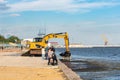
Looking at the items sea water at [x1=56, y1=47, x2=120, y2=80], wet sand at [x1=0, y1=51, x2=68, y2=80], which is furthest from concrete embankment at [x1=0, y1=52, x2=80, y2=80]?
sea water at [x1=56, y1=47, x2=120, y2=80]

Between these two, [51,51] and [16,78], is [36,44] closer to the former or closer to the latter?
[51,51]

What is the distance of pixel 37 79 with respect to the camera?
22.2 metres

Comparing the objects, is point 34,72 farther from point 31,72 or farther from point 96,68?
point 96,68

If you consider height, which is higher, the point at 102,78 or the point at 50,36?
the point at 50,36

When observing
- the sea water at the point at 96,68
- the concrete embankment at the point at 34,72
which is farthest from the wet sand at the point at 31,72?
the sea water at the point at 96,68

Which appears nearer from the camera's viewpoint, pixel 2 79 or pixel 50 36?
pixel 2 79

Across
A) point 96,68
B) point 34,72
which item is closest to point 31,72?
Result: point 34,72

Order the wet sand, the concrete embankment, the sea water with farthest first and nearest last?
the sea water
the wet sand
the concrete embankment

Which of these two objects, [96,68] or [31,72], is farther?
[96,68]

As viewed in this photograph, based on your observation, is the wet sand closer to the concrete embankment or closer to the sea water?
the concrete embankment

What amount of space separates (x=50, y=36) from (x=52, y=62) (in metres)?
33.0

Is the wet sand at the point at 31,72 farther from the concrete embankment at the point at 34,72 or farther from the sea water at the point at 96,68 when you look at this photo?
the sea water at the point at 96,68

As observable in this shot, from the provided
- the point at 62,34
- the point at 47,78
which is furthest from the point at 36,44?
the point at 47,78

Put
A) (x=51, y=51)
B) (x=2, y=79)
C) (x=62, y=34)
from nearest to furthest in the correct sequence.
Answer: (x=2, y=79)
(x=51, y=51)
(x=62, y=34)
